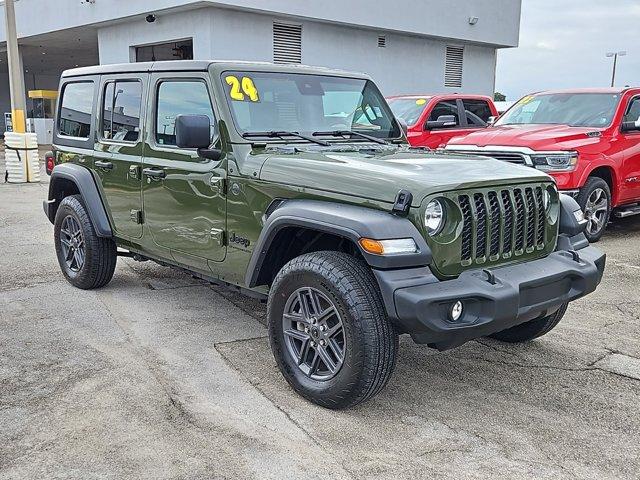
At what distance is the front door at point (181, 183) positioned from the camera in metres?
4.32

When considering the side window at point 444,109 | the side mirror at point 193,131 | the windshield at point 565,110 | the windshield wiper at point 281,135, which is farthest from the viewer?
the side window at point 444,109

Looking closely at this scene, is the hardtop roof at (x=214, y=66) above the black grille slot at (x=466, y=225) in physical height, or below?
above

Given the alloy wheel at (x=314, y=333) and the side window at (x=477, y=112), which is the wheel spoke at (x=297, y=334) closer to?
the alloy wheel at (x=314, y=333)

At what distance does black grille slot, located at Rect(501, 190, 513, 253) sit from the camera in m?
3.66

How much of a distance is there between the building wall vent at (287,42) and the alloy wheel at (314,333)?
50.7 ft

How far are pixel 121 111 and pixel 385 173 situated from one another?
2636 millimetres

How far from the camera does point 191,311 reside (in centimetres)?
532

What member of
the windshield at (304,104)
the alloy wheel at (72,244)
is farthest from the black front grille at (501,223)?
the alloy wheel at (72,244)

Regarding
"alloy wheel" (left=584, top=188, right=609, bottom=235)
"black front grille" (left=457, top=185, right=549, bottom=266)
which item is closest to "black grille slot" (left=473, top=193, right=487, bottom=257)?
"black front grille" (left=457, top=185, right=549, bottom=266)

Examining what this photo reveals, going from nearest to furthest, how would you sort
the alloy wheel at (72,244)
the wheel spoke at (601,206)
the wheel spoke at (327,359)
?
the wheel spoke at (327,359), the alloy wheel at (72,244), the wheel spoke at (601,206)

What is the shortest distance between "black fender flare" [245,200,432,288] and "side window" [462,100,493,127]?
9.23 m

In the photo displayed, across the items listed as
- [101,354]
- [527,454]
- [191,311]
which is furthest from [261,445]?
[191,311]

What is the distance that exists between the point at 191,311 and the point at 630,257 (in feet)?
16.1

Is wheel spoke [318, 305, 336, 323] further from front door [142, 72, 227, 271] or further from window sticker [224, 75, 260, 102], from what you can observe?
window sticker [224, 75, 260, 102]
